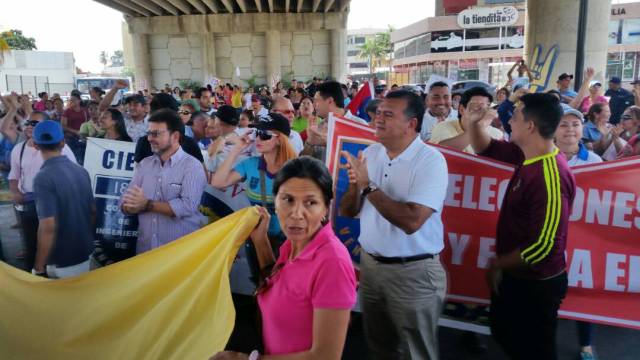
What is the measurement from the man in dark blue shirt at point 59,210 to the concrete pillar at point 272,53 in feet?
99.5

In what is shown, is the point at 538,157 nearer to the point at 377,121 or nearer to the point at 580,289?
the point at 377,121

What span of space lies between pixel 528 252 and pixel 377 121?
1.12 meters

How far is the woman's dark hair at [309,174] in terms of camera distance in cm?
197

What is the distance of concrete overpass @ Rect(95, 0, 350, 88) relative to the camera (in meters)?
33.2

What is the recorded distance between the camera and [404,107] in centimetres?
277

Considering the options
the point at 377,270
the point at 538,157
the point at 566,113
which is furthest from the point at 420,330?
the point at 566,113

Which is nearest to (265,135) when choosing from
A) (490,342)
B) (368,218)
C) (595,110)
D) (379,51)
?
(368,218)

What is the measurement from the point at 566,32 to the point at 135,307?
15.8 meters

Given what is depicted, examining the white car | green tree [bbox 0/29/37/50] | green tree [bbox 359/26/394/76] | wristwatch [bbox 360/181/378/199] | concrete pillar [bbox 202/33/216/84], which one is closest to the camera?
wristwatch [bbox 360/181/378/199]

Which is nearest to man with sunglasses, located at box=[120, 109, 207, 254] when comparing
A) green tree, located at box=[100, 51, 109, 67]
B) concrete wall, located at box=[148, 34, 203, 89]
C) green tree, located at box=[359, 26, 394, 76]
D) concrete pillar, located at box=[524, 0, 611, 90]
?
concrete pillar, located at box=[524, 0, 611, 90]

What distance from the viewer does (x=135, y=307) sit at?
2.40 meters

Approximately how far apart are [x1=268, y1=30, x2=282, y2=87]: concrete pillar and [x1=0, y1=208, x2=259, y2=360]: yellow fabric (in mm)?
31646

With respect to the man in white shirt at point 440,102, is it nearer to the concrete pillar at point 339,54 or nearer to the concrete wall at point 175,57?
the concrete pillar at point 339,54

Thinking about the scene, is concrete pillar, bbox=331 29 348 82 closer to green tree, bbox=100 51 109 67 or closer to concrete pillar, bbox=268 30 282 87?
concrete pillar, bbox=268 30 282 87
